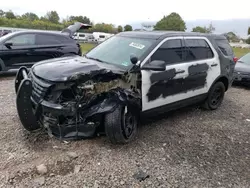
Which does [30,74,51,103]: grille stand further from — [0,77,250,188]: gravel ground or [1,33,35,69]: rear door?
→ [1,33,35,69]: rear door

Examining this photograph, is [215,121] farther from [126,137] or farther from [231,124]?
[126,137]

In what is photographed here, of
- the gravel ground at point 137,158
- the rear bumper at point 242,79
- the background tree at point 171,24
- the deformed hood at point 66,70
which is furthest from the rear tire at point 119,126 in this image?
the background tree at point 171,24

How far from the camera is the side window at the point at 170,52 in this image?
4.54m

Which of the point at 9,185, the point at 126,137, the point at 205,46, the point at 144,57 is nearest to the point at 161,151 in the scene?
the point at 126,137

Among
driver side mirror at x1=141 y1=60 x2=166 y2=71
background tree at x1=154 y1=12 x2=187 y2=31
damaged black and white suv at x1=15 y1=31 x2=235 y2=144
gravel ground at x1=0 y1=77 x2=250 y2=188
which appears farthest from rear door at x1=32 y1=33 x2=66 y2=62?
background tree at x1=154 y1=12 x2=187 y2=31

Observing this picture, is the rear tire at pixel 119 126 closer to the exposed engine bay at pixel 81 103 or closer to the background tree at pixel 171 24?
the exposed engine bay at pixel 81 103

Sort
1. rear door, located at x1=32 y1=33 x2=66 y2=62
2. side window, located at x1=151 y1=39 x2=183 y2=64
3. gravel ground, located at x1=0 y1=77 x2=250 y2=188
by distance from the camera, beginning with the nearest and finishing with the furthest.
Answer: gravel ground, located at x1=0 y1=77 x2=250 y2=188 < side window, located at x1=151 y1=39 x2=183 y2=64 < rear door, located at x1=32 y1=33 x2=66 y2=62

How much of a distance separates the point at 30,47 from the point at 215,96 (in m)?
5.94

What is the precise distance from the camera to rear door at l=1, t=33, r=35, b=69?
8.36m

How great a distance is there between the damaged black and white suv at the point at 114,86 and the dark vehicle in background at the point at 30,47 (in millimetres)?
4143

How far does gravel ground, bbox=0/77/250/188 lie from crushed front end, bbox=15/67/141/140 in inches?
10.9

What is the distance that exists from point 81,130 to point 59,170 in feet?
2.15

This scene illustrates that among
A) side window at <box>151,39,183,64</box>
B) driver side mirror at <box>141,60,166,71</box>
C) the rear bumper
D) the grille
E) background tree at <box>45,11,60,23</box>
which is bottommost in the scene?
the rear bumper

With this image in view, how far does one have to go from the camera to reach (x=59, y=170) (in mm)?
3375
